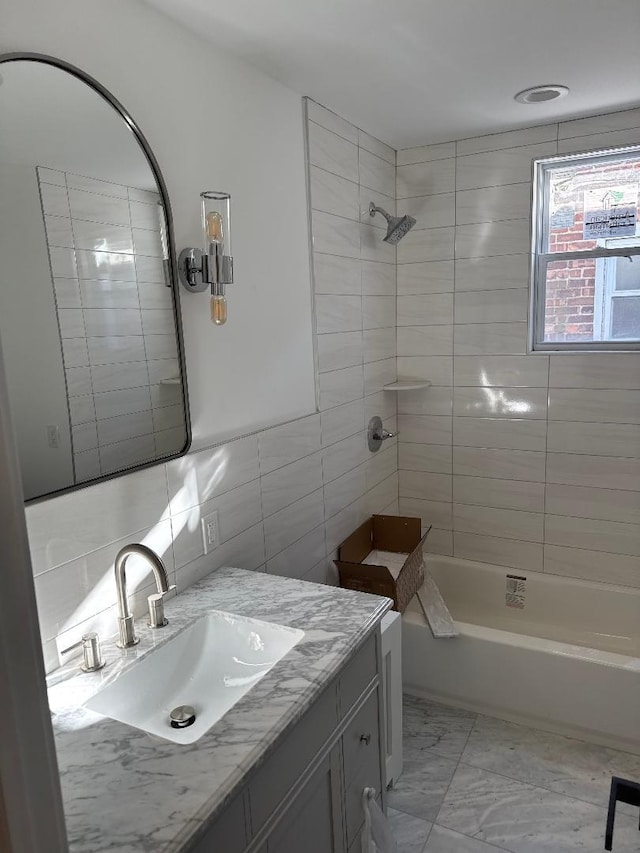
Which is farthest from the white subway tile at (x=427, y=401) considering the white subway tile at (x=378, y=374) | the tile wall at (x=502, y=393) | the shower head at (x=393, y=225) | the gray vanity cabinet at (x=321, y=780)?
the gray vanity cabinet at (x=321, y=780)

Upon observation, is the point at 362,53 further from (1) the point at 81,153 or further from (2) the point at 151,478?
(2) the point at 151,478

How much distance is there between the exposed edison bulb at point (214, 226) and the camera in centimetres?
176

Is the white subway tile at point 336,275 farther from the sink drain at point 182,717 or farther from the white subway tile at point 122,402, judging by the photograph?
the sink drain at point 182,717

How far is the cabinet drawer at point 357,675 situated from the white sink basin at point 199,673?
16 centimetres

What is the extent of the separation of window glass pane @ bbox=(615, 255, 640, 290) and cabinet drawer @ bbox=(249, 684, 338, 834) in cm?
239

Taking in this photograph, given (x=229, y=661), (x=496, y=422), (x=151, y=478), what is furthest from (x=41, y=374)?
(x=496, y=422)

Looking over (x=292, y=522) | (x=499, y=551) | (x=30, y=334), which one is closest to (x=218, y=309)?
(x=30, y=334)

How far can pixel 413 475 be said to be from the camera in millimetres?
3400

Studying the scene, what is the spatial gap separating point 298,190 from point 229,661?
5.59 feet

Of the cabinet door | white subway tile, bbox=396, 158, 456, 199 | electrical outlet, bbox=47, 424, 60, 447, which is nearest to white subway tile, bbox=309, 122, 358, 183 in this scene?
white subway tile, bbox=396, 158, 456, 199

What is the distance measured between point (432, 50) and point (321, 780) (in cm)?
216

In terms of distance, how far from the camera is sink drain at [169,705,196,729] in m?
1.37

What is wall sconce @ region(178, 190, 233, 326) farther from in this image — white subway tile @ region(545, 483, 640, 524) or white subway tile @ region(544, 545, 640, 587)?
white subway tile @ region(544, 545, 640, 587)

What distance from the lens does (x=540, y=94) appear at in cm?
240
